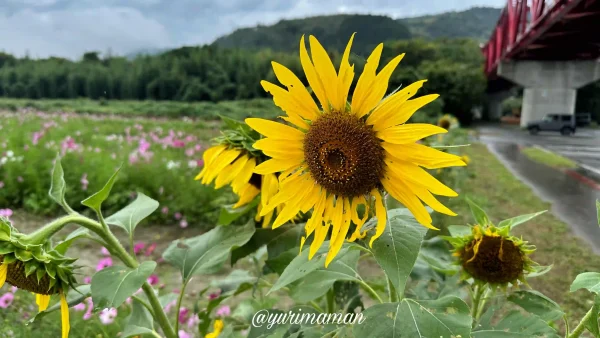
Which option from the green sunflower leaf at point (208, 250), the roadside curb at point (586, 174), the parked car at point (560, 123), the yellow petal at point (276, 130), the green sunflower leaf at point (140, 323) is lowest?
the green sunflower leaf at point (140, 323)

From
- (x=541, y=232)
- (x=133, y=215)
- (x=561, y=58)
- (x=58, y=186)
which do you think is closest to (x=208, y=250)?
(x=133, y=215)

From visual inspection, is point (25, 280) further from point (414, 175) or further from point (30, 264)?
point (414, 175)

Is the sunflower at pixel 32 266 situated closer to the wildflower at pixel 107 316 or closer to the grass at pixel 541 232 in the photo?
the grass at pixel 541 232

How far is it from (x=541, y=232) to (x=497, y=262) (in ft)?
4.85

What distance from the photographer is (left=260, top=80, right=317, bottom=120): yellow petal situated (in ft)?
1.80

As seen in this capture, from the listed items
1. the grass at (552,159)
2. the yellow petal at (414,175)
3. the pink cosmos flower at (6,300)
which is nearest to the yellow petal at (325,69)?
the yellow petal at (414,175)

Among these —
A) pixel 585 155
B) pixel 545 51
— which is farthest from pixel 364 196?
pixel 545 51

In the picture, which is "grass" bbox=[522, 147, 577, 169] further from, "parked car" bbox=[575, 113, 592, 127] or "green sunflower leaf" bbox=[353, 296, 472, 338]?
"green sunflower leaf" bbox=[353, 296, 472, 338]

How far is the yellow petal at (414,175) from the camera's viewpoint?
506 millimetres

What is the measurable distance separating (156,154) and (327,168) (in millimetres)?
3868

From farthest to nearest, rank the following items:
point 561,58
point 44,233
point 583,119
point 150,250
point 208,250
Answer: point 561,58 → point 150,250 → point 583,119 → point 208,250 → point 44,233

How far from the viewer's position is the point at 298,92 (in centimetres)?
56

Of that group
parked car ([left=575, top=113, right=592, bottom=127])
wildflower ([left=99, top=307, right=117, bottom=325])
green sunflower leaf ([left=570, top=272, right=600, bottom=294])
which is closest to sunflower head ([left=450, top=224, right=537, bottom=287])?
green sunflower leaf ([left=570, top=272, right=600, bottom=294])

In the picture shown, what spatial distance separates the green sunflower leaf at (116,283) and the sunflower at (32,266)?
0.15 feet
